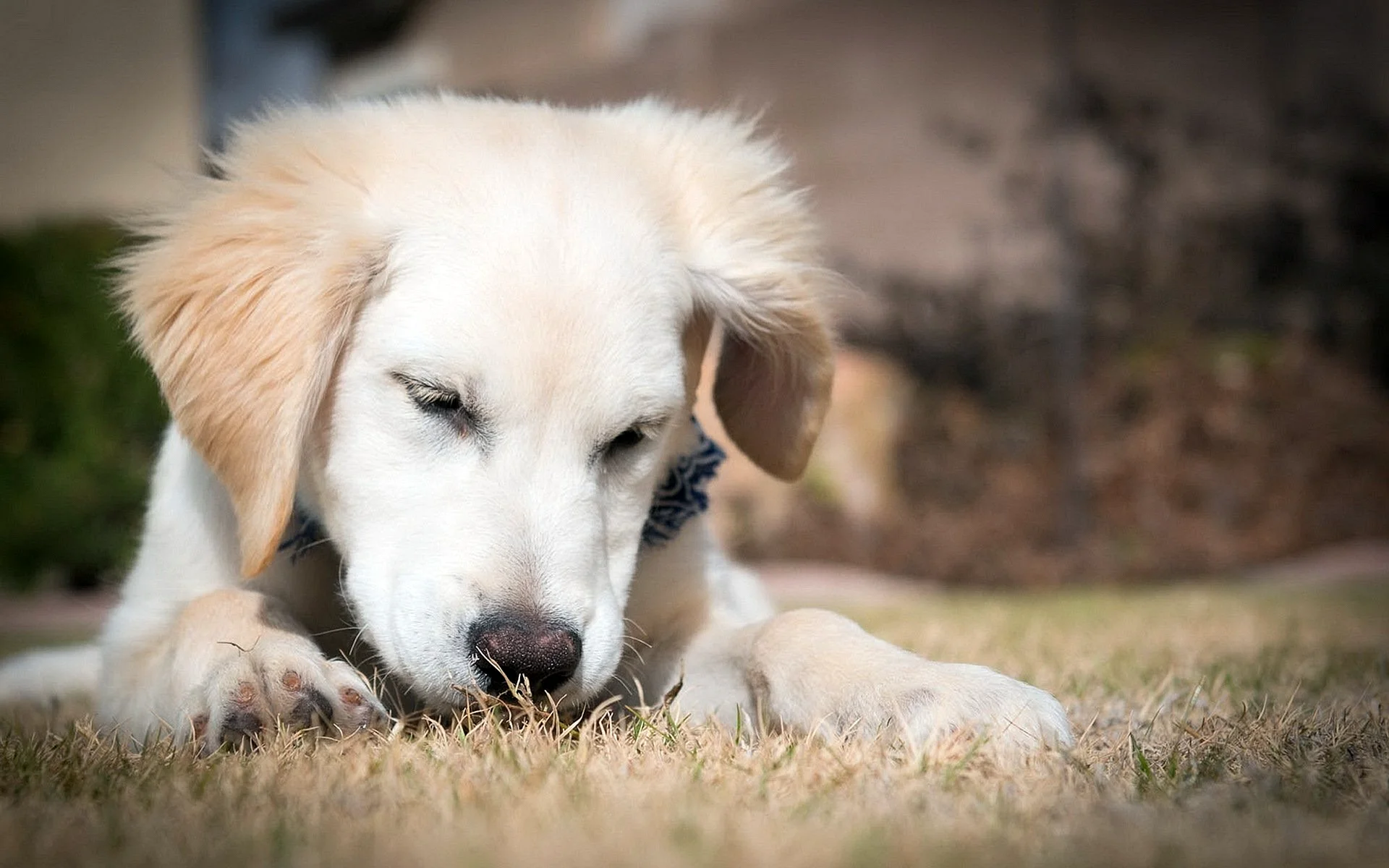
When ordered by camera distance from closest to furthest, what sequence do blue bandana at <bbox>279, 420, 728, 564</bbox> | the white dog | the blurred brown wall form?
the white dog
blue bandana at <bbox>279, 420, 728, 564</bbox>
the blurred brown wall

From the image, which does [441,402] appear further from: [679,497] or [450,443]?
[679,497]

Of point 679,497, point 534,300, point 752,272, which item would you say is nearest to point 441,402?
point 534,300

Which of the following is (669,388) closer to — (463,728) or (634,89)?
(463,728)

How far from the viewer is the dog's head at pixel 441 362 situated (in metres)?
2.25

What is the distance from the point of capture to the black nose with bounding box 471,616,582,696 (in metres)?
2.13

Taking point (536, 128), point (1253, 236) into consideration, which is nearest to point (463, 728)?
point (536, 128)

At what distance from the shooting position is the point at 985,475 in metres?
10.2

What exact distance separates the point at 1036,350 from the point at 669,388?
326 inches

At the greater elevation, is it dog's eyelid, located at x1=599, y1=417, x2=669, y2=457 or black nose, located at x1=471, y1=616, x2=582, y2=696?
dog's eyelid, located at x1=599, y1=417, x2=669, y2=457

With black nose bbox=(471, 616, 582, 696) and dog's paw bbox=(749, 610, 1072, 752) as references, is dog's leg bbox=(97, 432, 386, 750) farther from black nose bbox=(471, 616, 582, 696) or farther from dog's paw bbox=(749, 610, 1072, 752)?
dog's paw bbox=(749, 610, 1072, 752)

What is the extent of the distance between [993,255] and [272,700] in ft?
30.4

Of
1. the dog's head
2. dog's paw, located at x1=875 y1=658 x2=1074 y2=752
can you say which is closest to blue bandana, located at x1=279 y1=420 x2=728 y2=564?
the dog's head

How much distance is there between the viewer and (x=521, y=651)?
6.97ft

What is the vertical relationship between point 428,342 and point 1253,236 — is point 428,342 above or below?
below
